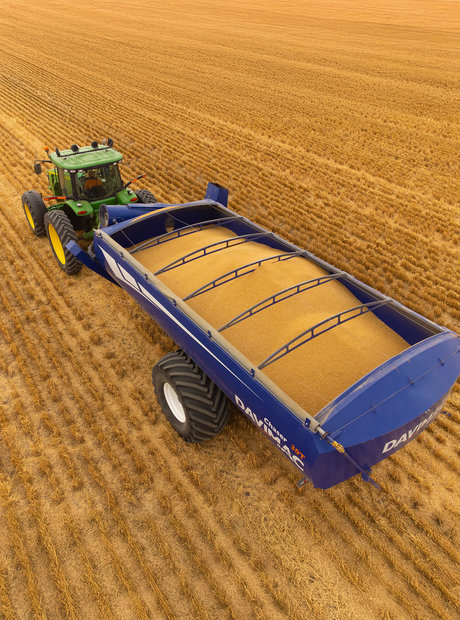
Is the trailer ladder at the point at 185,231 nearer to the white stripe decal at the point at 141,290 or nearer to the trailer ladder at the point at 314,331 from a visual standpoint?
the white stripe decal at the point at 141,290

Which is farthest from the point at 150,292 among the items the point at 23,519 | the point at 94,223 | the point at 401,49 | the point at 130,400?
the point at 401,49

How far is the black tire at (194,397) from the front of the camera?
4887mm

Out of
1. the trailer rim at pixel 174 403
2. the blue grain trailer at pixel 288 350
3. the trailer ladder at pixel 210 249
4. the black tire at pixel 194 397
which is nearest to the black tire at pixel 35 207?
the blue grain trailer at pixel 288 350

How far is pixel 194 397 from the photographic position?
486 cm

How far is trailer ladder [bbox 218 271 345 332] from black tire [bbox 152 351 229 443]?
2.40 feet

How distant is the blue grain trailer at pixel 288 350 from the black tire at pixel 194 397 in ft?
0.04

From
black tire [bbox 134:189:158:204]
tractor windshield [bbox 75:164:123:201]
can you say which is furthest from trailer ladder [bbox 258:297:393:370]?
tractor windshield [bbox 75:164:123:201]

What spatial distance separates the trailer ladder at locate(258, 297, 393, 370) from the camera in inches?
170

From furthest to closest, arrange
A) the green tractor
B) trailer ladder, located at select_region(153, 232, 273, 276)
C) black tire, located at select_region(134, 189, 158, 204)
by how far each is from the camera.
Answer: black tire, located at select_region(134, 189, 158, 204), the green tractor, trailer ladder, located at select_region(153, 232, 273, 276)

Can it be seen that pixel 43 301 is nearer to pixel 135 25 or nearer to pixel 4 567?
pixel 4 567

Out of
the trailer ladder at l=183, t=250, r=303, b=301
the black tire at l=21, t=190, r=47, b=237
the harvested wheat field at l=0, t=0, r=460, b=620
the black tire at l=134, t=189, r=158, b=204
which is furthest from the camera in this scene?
the black tire at l=134, t=189, r=158, b=204

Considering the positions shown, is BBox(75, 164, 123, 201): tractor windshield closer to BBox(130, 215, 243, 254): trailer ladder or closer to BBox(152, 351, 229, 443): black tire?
BBox(130, 215, 243, 254): trailer ladder

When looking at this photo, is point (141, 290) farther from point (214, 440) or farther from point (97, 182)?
point (97, 182)

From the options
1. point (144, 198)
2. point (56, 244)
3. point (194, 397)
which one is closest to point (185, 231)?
point (144, 198)
